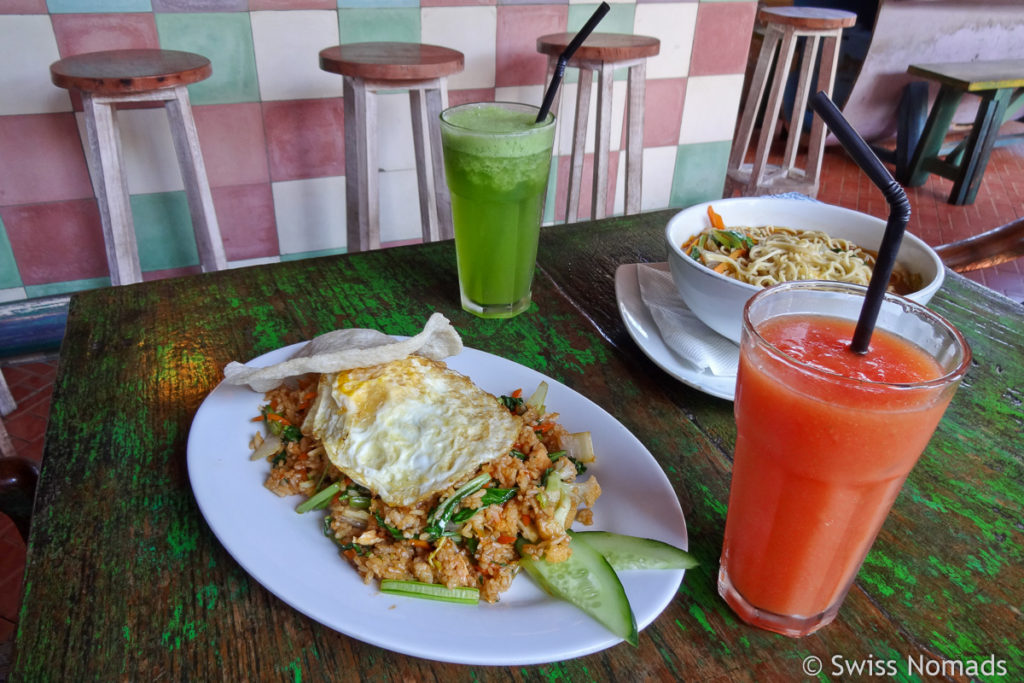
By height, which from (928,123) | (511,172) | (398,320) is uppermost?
(511,172)

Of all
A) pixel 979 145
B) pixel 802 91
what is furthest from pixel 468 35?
pixel 979 145

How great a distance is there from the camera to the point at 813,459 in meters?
0.69

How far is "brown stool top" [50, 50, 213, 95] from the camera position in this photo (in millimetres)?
2135

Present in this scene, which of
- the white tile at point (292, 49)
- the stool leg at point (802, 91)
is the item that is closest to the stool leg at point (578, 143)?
the white tile at point (292, 49)

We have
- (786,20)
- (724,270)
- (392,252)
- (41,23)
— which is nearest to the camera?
(724,270)

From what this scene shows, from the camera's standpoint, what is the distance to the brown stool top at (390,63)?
236cm

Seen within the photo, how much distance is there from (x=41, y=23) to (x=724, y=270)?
108 inches

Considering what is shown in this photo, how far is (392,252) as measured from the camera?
1628mm

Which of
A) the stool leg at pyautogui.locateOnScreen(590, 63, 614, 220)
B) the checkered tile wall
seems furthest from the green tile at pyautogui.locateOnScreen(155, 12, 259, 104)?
the stool leg at pyautogui.locateOnScreen(590, 63, 614, 220)

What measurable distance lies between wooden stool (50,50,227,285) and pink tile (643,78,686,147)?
2.34 metres

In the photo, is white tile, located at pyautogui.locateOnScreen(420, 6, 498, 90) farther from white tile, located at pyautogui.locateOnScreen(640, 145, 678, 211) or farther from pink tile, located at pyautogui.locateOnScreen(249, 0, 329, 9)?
white tile, located at pyautogui.locateOnScreen(640, 145, 678, 211)

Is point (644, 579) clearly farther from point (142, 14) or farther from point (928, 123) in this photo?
point (928, 123)

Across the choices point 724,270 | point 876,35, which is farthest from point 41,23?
point 876,35

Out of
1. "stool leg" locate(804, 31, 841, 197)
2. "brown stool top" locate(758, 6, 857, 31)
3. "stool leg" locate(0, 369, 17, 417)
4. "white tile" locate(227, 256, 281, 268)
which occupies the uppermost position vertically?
"brown stool top" locate(758, 6, 857, 31)
